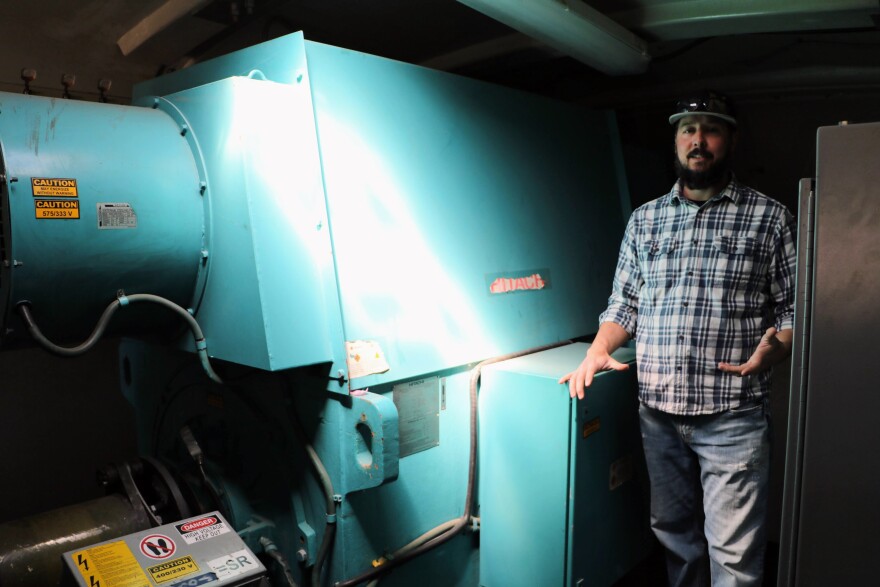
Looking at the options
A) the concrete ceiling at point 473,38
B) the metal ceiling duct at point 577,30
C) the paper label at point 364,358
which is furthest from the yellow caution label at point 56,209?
the concrete ceiling at point 473,38

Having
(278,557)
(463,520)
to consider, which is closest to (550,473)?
(463,520)

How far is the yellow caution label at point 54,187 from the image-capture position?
58.9 inches

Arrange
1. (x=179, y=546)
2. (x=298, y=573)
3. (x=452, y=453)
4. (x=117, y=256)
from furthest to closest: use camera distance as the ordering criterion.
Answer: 1. (x=452, y=453)
2. (x=298, y=573)
3. (x=117, y=256)
4. (x=179, y=546)

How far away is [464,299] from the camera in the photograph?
2133 millimetres

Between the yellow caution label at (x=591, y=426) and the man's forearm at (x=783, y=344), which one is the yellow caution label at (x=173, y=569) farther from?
the man's forearm at (x=783, y=344)

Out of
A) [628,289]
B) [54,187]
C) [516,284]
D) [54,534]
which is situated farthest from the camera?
[516,284]

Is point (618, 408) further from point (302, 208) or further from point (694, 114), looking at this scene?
point (302, 208)

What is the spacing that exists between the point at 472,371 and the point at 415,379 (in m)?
0.26

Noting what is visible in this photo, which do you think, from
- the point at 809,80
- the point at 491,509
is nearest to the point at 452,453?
the point at 491,509

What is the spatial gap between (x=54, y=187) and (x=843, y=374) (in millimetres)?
1604

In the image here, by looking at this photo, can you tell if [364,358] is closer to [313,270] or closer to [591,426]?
[313,270]

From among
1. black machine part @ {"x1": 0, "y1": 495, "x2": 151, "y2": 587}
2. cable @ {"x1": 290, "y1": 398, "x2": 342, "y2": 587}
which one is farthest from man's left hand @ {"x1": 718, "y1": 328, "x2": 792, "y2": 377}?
black machine part @ {"x1": 0, "y1": 495, "x2": 151, "y2": 587}

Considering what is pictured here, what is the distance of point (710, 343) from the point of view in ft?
6.38

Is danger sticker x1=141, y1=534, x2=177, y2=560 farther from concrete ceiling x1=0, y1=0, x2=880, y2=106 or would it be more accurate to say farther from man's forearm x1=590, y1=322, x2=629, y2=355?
concrete ceiling x1=0, y1=0, x2=880, y2=106
